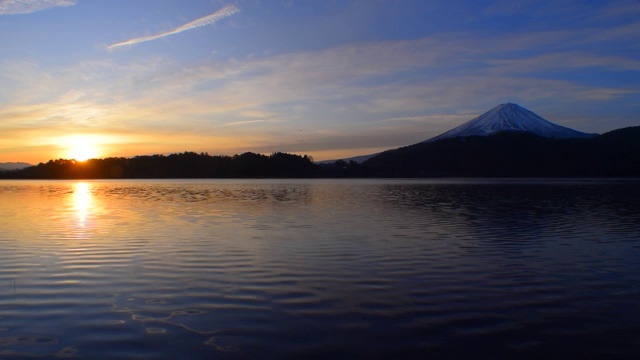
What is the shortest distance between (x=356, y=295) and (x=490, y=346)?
4.07 meters

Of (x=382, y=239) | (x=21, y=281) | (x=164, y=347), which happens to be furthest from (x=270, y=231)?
(x=164, y=347)

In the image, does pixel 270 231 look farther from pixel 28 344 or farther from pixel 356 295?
pixel 28 344

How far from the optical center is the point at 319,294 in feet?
40.0

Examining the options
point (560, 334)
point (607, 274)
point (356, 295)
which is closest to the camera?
point (560, 334)

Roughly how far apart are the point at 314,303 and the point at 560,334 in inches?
194

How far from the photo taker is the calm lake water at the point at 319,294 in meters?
8.64

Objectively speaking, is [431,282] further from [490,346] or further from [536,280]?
Result: [490,346]

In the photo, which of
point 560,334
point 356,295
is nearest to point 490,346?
point 560,334

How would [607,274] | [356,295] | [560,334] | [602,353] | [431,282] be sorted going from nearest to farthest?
[602,353] → [560,334] → [356,295] → [431,282] → [607,274]

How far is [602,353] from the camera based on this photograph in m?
8.34

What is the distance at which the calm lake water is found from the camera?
8.64 metres

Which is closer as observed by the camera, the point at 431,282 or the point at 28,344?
the point at 28,344

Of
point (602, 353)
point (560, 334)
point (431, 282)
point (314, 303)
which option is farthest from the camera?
point (431, 282)

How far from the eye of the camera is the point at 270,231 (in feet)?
83.1
